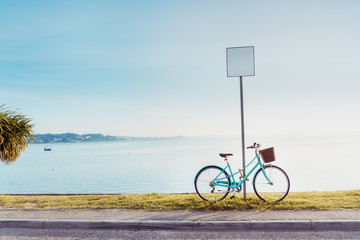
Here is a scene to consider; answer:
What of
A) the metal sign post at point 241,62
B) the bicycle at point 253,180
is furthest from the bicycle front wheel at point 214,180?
the metal sign post at point 241,62

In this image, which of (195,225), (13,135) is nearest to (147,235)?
(195,225)

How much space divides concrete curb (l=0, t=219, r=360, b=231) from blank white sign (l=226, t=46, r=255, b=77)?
3.39 m

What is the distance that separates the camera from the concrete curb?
538 centimetres

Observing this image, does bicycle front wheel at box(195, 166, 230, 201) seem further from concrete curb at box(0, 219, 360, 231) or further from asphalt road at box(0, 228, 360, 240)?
asphalt road at box(0, 228, 360, 240)

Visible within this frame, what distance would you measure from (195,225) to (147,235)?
2.75ft

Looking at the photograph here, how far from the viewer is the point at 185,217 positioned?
19.7 feet

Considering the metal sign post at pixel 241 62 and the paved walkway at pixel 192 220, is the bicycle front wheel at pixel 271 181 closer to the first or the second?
the paved walkway at pixel 192 220

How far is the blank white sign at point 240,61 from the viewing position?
24.3 feet

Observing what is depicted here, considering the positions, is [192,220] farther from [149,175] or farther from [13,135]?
[149,175]

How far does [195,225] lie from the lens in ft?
18.5

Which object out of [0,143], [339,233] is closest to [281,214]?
[339,233]

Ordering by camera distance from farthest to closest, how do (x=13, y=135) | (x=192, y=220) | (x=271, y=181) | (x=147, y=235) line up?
(x=13, y=135), (x=271, y=181), (x=192, y=220), (x=147, y=235)

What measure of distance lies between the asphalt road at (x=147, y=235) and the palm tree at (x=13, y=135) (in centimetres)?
445

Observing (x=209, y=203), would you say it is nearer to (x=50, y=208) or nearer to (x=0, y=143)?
(x=50, y=208)
